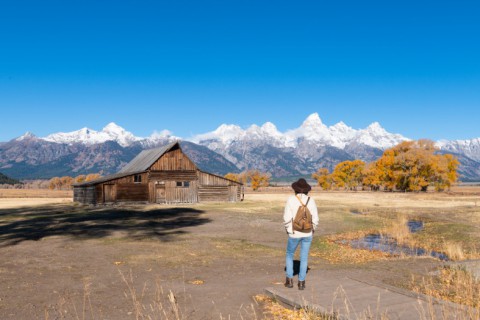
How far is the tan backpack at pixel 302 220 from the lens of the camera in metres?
9.50

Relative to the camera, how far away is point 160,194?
52938 mm

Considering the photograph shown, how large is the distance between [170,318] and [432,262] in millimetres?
9997

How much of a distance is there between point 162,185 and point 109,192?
692 cm

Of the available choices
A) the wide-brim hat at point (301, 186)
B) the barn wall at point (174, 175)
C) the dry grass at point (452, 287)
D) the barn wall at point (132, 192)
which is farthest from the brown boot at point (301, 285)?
the barn wall at point (174, 175)

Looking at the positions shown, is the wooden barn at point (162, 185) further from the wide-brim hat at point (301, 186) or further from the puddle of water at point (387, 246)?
the wide-brim hat at point (301, 186)

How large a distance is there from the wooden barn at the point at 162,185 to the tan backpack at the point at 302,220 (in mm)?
43051

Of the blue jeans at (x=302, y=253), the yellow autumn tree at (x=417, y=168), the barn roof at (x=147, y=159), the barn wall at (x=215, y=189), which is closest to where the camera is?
the blue jeans at (x=302, y=253)

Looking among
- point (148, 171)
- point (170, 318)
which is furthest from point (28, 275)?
point (148, 171)

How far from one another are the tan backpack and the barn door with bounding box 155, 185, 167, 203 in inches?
1770

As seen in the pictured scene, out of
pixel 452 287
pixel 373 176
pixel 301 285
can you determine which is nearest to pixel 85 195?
pixel 301 285

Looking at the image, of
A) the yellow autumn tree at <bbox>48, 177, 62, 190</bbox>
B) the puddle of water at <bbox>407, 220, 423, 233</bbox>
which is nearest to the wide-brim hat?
the puddle of water at <bbox>407, 220, 423, 233</bbox>

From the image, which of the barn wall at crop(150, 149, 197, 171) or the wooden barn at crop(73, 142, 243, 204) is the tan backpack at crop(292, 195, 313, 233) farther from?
the barn wall at crop(150, 149, 197, 171)

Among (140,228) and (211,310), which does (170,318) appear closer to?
(211,310)

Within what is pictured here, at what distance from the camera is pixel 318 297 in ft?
28.9
